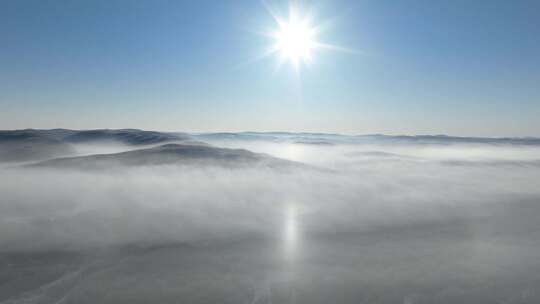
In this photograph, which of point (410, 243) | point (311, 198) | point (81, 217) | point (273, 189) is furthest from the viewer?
point (273, 189)

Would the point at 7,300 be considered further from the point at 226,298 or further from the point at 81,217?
the point at 81,217

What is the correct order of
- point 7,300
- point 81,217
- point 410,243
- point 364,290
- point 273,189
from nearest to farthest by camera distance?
point 7,300, point 364,290, point 410,243, point 81,217, point 273,189

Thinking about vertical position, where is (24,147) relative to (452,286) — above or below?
above

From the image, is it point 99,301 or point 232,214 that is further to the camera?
point 232,214

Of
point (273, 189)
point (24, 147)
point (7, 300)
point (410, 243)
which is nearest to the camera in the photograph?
point (7, 300)

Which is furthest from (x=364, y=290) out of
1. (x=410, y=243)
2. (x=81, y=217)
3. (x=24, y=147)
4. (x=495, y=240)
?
(x=24, y=147)

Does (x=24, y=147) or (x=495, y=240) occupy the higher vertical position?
(x=24, y=147)

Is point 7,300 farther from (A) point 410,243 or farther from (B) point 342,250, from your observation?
(A) point 410,243

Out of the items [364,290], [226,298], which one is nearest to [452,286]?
[364,290]

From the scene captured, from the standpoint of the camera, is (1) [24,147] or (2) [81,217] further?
(1) [24,147]
